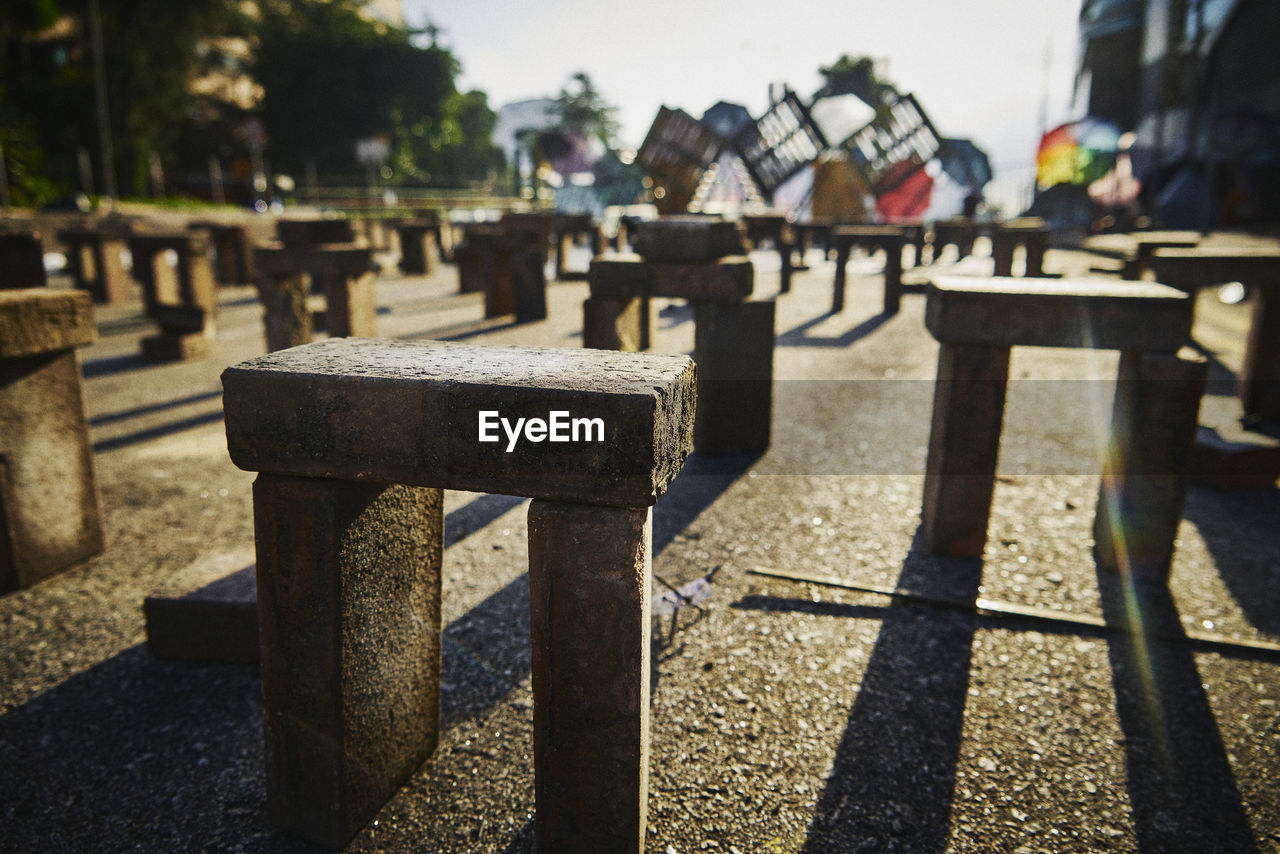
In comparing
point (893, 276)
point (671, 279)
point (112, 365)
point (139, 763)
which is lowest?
point (139, 763)

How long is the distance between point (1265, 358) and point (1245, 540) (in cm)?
195

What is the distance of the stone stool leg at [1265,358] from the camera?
4.53m

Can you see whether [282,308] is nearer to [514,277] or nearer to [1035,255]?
[514,277]

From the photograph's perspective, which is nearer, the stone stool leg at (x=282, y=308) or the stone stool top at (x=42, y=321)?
the stone stool top at (x=42, y=321)

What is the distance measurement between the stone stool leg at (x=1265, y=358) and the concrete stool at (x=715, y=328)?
9.29 ft

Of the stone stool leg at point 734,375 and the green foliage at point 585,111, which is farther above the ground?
the green foliage at point 585,111

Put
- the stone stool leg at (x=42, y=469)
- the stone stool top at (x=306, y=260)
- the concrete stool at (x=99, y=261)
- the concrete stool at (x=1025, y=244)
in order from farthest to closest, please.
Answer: the concrete stool at (x=99, y=261) < the concrete stool at (x=1025, y=244) < the stone stool top at (x=306, y=260) < the stone stool leg at (x=42, y=469)

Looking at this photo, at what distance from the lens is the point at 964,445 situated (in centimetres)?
288

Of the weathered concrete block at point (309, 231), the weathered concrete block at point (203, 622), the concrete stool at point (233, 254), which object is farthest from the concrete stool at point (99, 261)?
the weathered concrete block at point (203, 622)

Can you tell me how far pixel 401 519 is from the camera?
1731mm

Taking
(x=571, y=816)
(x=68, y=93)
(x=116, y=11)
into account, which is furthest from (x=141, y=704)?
(x=116, y=11)

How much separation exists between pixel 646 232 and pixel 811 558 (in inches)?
75.1

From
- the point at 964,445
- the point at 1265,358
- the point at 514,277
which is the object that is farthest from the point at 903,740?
the point at 514,277

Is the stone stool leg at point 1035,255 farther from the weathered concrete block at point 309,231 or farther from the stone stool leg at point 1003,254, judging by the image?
the weathered concrete block at point 309,231
